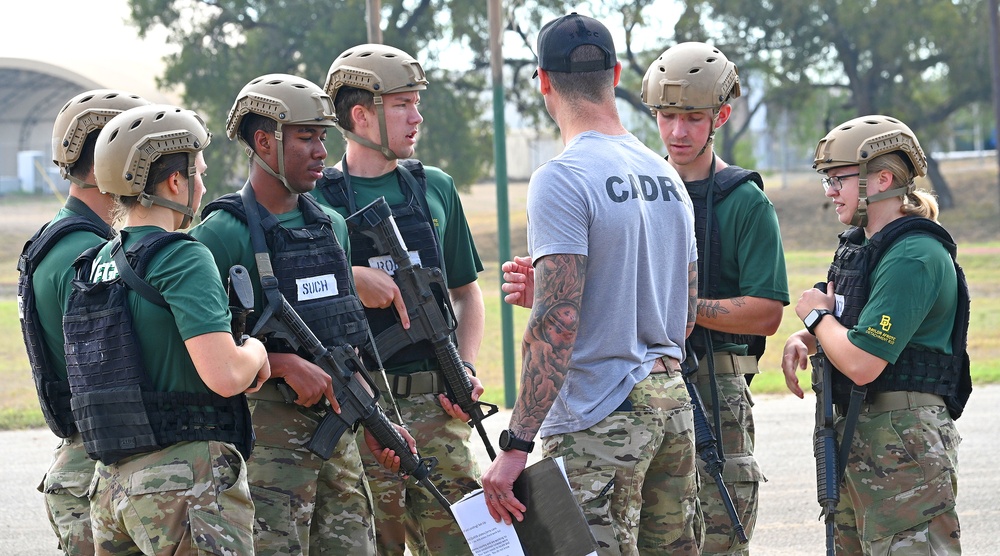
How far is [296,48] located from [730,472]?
2690 centimetres

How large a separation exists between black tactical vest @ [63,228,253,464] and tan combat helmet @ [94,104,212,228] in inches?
6.9

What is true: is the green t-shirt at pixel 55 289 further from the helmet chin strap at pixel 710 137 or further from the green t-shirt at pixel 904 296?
the green t-shirt at pixel 904 296

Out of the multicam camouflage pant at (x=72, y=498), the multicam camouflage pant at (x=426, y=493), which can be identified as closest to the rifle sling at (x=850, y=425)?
the multicam camouflage pant at (x=426, y=493)

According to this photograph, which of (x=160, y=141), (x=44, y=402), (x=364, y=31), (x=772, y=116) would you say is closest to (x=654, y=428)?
(x=160, y=141)

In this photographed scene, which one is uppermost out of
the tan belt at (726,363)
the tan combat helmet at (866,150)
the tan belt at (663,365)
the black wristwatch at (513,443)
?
the tan combat helmet at (866,150)

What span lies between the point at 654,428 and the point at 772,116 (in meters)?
33.2

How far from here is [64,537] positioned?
3.96 metres

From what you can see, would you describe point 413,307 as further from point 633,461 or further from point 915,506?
point 915,506

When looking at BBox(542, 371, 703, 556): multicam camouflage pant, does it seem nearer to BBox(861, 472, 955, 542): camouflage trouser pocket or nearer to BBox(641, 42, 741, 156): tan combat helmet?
BBox(861, 472, 955, 542): camouflage trouser pocket

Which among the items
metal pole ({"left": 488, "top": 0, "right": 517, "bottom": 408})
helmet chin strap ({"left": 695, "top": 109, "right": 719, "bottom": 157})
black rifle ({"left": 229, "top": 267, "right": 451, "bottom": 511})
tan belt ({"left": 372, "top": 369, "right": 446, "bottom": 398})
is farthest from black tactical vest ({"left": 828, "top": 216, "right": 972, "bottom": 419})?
metal pole ({"left": 488, "top": 0, "right": 517, "bottom": 408})

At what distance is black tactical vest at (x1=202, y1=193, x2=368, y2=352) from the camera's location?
4016 mm

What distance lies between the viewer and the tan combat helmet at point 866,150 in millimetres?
4289

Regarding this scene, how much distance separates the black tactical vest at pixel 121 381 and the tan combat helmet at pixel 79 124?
0.87m

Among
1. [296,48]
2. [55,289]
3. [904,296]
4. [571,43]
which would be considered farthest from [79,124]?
[296,48]
